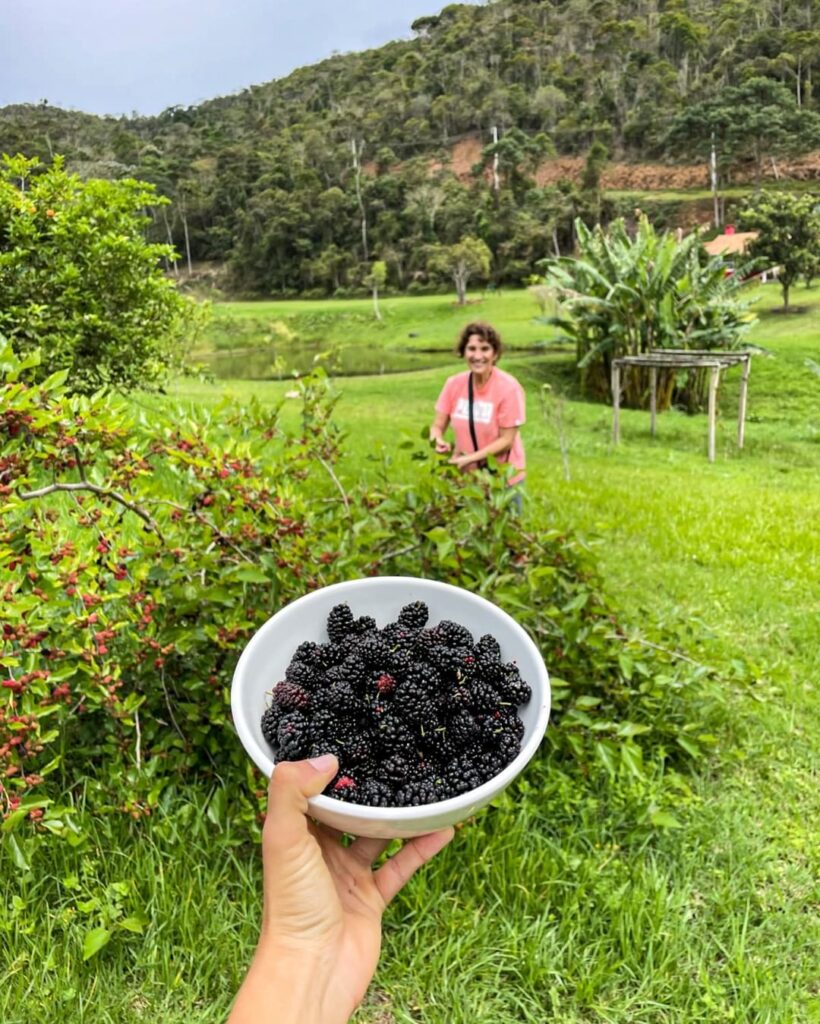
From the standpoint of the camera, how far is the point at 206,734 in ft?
5.36

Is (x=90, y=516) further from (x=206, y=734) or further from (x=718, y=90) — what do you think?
(x=718, y=90)

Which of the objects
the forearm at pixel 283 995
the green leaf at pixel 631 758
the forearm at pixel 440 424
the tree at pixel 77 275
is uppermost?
the tree at pixel 77 275

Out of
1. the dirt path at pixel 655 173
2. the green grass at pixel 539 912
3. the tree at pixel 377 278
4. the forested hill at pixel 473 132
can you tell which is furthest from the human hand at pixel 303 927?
the dirt path at pixel 655 173

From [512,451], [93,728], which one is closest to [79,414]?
[93,728]

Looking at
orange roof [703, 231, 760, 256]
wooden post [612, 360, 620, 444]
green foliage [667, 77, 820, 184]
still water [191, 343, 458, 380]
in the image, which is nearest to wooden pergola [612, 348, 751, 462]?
wooden post [612, 360, 620, 444]

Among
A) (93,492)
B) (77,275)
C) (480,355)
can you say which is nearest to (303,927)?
(93,492)

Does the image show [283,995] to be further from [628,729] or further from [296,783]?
[628,729]

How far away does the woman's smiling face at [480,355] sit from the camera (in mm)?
3234

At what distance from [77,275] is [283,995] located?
383cm

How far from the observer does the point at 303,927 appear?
0.88m

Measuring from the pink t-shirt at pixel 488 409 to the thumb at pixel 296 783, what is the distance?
8.15 feet

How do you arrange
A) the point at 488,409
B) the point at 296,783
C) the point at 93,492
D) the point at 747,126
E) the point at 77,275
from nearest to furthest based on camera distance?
the point at 296,783 < the point at 93,492 < the point at 488,409 < the point at 77,275 < the point at 747,126

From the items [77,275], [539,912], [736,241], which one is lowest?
[539,912]

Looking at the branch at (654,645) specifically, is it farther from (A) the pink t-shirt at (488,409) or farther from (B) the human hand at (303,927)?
(A) the pink t-shirt at (488,409)
